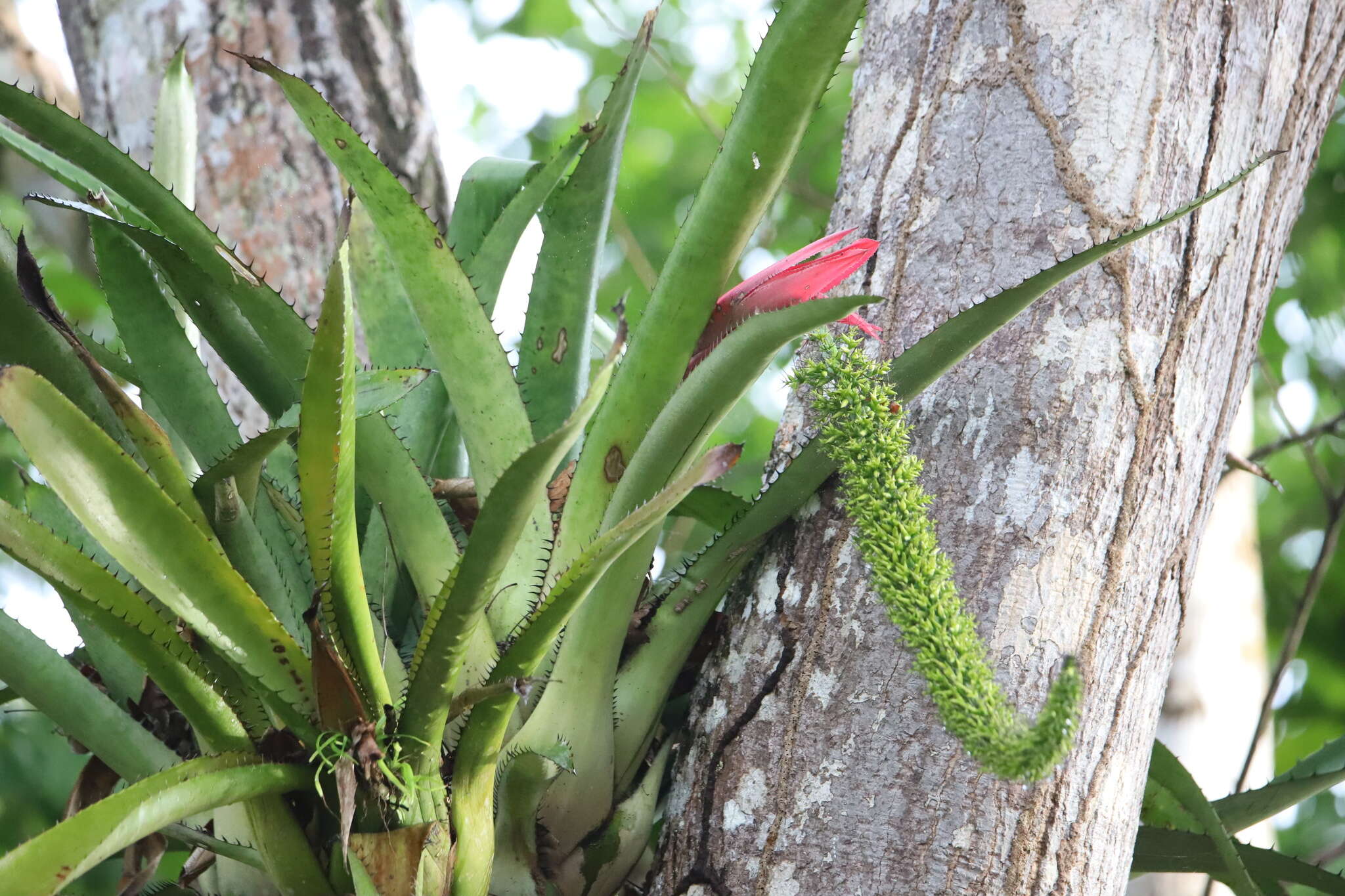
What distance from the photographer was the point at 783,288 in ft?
2.48

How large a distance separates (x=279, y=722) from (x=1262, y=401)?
318cm

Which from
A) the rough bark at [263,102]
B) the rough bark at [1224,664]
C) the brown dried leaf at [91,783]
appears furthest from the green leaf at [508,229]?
the rough bark at [1224,664]

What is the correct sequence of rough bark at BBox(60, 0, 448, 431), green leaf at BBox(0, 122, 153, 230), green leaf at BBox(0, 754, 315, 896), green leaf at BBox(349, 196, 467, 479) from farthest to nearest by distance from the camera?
rough bark at BBox(60, 0, 448, 431) → green leaf at BBox(349, 196, 467, 479) → green leaf at BBox(0, 122, 153, 230) → green leaf at BBox(0, 754, 315, 896)

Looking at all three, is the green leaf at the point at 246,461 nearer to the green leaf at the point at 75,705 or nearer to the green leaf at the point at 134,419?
the green leaf at the point at 134,419

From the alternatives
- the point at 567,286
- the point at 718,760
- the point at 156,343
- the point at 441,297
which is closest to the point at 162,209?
the point at 156,343

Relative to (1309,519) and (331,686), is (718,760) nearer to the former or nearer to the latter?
(331,686)

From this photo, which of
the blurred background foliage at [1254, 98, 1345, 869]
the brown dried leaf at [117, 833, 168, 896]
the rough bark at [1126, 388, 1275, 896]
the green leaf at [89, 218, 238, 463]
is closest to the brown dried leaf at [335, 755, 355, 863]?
the brown dried leaf at [117, 833, 168, 896]

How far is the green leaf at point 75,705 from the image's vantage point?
2.26 feet

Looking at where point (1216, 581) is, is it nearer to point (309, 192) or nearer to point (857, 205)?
point (857, 205)

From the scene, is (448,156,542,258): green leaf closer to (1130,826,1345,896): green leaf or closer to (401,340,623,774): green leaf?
(401,340,623,774): green leaf

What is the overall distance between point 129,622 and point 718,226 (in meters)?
0.44

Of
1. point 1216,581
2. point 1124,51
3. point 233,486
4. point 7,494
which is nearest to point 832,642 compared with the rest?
point 233,486

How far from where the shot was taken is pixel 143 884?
0.71 meters

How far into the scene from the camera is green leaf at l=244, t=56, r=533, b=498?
2.34ft
